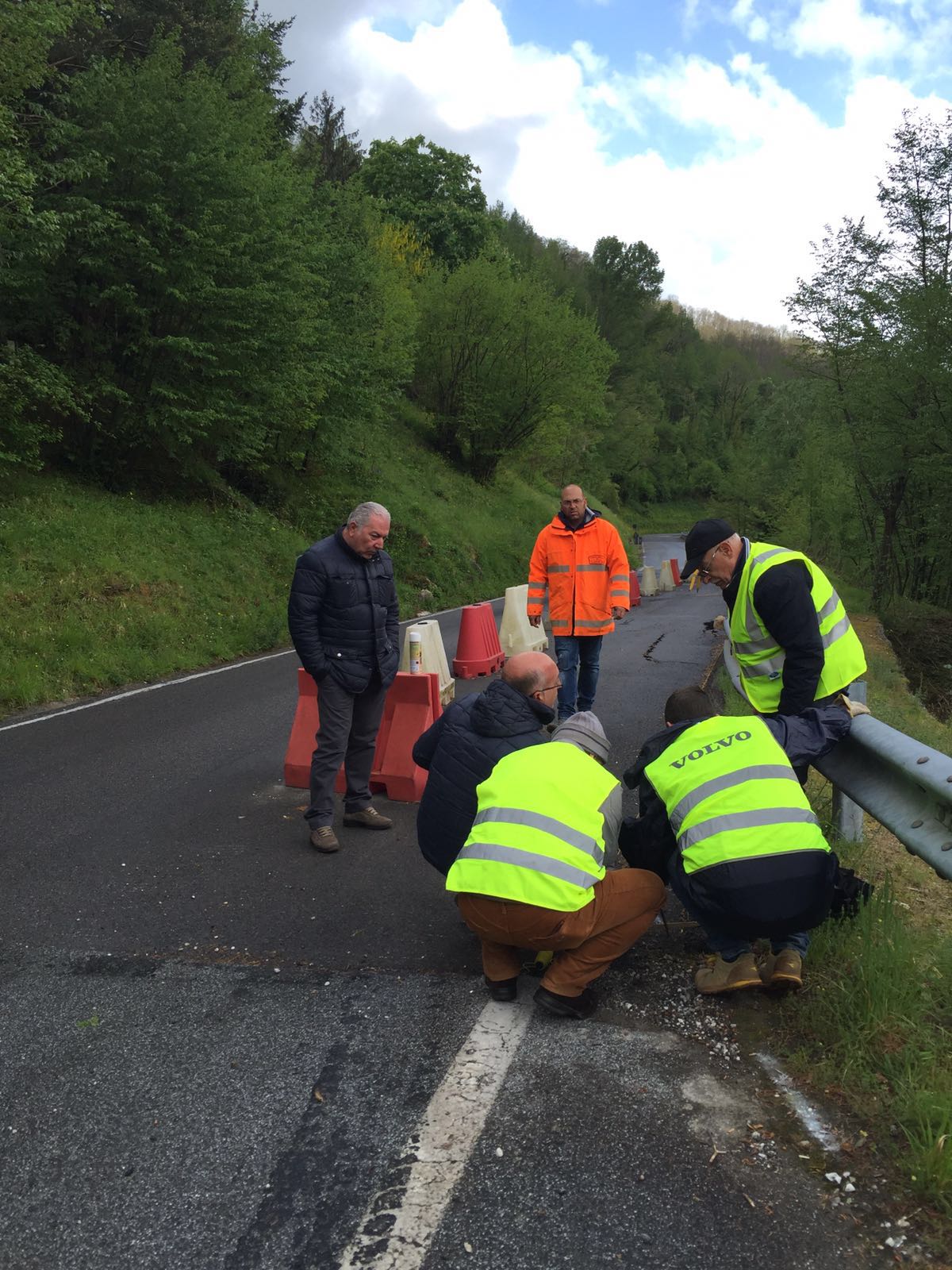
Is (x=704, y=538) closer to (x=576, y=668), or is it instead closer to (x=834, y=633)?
(x=834, y=633)

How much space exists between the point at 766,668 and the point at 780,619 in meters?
0.35

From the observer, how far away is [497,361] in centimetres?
3547

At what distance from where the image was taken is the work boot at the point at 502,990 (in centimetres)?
361

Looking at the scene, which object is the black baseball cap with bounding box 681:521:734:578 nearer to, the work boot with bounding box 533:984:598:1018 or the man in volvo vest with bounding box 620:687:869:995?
the man in volvo vest with bounding box 620:687:869:995

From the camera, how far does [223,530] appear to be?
17.8 meters

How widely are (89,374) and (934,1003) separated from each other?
54.0ft

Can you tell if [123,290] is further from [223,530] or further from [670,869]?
[670,869]

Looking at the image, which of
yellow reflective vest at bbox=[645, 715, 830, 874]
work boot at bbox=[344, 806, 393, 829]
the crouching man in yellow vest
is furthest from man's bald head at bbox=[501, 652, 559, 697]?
work boot at bbox=[344, 806, 393, 829]

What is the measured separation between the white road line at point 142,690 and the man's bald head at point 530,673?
21.5 feet

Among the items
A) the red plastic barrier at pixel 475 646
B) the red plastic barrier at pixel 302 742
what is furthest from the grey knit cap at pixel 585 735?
the red plastic barrier at pixel 475 646

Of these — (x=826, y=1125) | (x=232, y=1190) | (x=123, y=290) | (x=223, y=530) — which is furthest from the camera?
(x=223, y=530)

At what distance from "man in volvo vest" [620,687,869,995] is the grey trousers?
2412mm

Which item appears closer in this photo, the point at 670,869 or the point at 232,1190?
the point at 232,1190

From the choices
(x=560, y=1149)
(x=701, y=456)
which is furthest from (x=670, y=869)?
(x=701, y=456)
